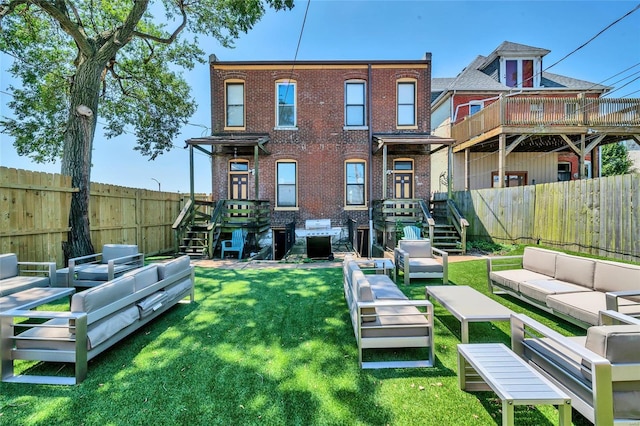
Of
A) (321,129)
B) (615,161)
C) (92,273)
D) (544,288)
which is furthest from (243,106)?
(615,161)

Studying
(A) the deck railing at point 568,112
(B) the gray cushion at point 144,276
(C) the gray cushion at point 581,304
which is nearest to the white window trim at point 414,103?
(A) the deck railing at point 568,112

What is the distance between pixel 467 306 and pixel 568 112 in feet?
42.6

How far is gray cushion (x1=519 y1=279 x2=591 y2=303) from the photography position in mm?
3981

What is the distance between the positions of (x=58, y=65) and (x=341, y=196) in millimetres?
12106

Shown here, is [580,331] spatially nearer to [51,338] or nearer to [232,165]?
[51,338]

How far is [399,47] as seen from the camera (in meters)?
12.9

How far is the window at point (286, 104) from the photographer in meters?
12.5

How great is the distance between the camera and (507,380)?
2.04 metres

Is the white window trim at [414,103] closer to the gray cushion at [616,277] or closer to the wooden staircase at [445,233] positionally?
the wooden staircase at [445,233]

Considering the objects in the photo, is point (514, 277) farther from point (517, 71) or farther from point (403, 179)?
point (517, 71)

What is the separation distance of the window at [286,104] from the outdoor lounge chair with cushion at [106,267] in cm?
822

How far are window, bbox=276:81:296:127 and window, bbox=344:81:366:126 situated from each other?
236 cm

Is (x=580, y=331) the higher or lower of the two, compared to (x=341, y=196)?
lower

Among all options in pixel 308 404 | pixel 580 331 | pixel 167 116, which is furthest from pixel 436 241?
pixel 167 116
